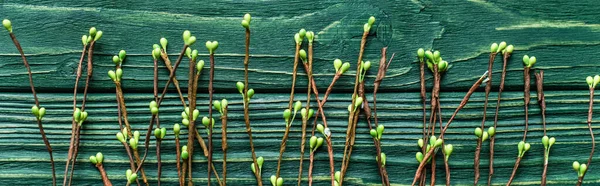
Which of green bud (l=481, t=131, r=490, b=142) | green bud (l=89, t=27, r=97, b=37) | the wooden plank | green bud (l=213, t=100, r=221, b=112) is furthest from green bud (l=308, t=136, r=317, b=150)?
green bud (l=89, t=27, r=97, b=37)

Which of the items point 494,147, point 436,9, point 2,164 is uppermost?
point 436,9

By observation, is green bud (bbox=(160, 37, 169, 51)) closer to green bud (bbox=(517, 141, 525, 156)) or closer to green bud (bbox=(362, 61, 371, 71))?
green bud (bbox=(362, 61, 371, 71))

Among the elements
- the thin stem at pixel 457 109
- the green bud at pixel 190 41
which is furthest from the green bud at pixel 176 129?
the thin stem at pixel 457 109

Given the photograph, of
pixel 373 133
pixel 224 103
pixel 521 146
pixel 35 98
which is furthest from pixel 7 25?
pixel 521 146

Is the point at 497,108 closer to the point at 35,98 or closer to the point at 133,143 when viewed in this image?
the point at 133,143

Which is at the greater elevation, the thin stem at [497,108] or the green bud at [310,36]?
the green bud at [310,36]

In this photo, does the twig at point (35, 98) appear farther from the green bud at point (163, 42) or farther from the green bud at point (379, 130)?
the green bud at point (379, 130)

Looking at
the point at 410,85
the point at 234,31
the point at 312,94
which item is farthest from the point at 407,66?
the point at 234,31

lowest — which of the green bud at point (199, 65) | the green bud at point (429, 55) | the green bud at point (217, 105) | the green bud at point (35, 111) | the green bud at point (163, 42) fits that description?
the green bud at point (217, 105)

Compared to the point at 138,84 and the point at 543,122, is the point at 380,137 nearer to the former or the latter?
the point at 543,122
